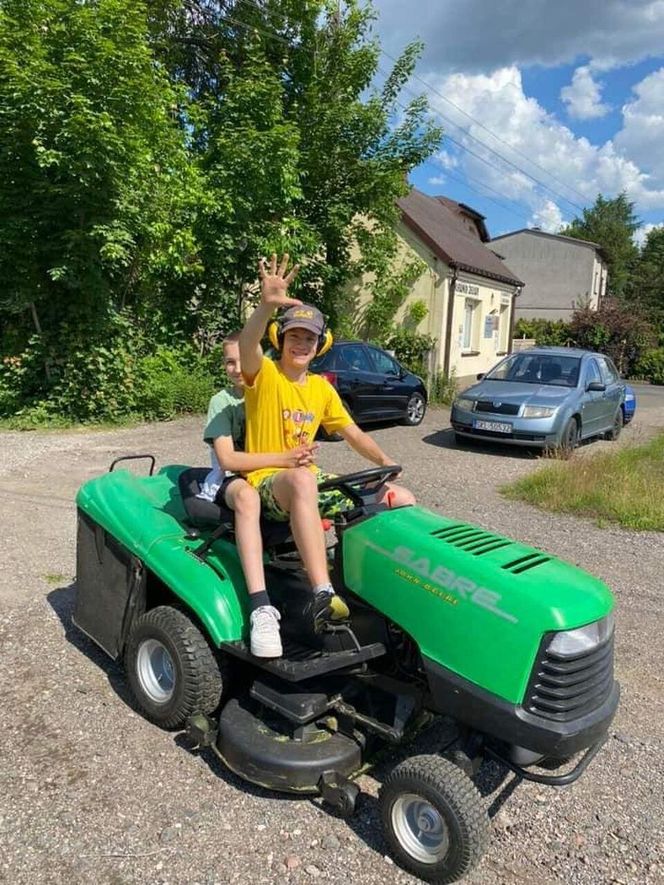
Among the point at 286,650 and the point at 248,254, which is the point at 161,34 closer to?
the point at 248,254

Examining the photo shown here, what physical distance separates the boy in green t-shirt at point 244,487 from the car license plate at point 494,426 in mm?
7182

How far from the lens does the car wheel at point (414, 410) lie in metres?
12.9

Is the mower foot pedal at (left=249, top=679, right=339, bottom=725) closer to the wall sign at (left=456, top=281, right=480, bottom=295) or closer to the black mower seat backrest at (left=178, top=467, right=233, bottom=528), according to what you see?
the black mower seat backrest at (left=178, top=467, right=233, bottom=528)

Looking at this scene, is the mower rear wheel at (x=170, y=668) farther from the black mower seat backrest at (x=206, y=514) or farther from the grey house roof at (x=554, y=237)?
the grey house roof at (x=554, y=237)

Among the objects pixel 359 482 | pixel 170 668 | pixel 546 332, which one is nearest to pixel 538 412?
pixel 359 482

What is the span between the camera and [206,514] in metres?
3.20

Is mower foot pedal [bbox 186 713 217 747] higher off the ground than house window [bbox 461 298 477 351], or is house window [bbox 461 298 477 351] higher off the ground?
house window [bbox 461 298 477 351]

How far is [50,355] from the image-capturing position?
11.0 meters

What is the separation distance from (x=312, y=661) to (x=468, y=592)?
0.67 m

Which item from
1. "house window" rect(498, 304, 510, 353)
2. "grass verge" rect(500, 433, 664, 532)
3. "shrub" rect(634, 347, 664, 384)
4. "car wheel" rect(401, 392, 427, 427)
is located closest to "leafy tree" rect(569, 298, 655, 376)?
"shrub" rect(634, 347, 664, 384)

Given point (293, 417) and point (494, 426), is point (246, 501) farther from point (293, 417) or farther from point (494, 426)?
point (494, 426)

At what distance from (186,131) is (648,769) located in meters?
12.5

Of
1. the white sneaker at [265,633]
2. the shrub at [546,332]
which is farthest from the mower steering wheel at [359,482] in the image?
the shrub at [546,332]

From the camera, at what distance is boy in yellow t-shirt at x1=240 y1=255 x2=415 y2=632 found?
2699 millimetres
